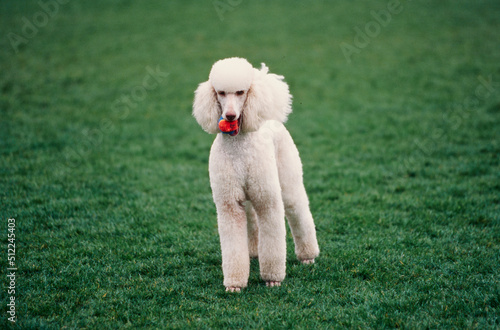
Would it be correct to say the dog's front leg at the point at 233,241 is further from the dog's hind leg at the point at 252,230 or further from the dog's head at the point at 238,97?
the dog's head at the point at 238,97

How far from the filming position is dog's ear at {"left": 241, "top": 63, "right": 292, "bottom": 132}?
3926 mm

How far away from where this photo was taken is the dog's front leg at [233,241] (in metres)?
4.15

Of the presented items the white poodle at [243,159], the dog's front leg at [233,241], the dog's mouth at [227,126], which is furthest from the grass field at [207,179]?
the dog's mouth at [227,126]

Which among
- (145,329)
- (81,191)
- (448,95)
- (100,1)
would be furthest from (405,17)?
(145,329)

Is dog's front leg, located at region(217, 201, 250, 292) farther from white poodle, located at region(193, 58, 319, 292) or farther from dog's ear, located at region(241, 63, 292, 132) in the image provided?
dog's ear, located at region(241, 63, 292, 132)

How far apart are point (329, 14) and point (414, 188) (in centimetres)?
1372

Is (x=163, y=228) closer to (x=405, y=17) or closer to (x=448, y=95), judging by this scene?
(x=448, y=95)

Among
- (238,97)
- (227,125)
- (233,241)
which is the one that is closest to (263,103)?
(238,97)

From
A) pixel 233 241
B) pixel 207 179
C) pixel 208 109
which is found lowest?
pixel 233 241

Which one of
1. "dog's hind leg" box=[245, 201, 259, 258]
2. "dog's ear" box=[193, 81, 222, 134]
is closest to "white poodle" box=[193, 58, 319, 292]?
"dog's ear" box=[193, 81, 222, 134]

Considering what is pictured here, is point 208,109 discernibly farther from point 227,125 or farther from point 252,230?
point 252,230

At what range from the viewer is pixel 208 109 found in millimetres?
3977

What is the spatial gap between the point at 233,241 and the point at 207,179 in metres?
3.23

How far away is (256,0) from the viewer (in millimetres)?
21172
